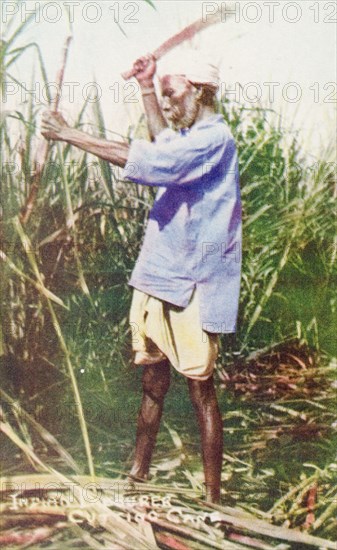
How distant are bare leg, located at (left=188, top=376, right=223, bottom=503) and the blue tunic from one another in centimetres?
14

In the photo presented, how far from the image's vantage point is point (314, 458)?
1.82m

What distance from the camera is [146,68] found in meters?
1.77

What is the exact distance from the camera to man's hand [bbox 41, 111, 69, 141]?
1.79m

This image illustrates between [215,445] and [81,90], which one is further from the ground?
[81,90]

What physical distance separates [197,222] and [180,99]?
0.90 feet

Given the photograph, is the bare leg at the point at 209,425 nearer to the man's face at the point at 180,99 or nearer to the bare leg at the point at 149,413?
the bare leg at the point at 149,413

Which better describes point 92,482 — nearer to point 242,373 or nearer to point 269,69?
point 242,373

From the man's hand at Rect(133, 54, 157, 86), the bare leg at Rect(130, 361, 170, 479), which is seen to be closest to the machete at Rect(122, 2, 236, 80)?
the man's hand at Rect(133, 54, 157, 86)

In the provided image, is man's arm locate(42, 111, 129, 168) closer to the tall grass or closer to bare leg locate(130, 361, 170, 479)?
the tall grass

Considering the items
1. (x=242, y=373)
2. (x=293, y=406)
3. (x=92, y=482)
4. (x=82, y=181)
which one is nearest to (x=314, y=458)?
(x=293, y=406)

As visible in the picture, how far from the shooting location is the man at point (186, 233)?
172 cm

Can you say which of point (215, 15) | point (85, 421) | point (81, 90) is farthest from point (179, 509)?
point (215, 15)

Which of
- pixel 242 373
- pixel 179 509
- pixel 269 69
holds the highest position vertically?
pixel 269 69

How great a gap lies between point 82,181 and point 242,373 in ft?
1.93
